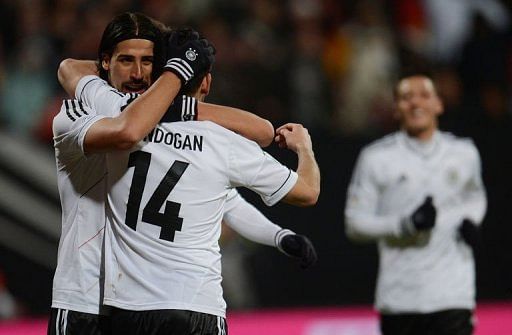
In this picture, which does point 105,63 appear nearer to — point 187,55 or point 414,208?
point 187,55

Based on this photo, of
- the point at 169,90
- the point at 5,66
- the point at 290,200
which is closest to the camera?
the point at 169,90

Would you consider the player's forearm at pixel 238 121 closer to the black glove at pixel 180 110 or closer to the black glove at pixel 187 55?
the black glove at pixel 180 110

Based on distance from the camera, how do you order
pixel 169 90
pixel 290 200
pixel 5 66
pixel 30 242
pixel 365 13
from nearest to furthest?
pixel 169 90 < pixel 290 200 < pixel 30 242 < pixel 5 66 < pixel 365 13

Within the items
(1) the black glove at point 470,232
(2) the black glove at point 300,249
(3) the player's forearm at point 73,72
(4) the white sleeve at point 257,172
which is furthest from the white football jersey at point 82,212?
(1) the black glove at point 470,232

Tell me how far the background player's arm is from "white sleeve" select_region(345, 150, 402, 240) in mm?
2004

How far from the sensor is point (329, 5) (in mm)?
11094

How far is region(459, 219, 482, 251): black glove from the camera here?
19.8 feet

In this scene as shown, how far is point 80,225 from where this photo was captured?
13.9 feet

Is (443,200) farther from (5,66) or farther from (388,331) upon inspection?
(5,66)

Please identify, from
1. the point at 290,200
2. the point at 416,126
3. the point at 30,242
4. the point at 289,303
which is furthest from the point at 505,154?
the point at 290,200

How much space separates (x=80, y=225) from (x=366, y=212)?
8.10 ft

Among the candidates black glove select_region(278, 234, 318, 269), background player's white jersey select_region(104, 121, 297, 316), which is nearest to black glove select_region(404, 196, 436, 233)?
black glove select_region(278, 234, 318, 269)

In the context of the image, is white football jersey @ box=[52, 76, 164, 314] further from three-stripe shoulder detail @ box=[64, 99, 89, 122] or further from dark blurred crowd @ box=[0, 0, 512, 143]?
dark blurred crowd @ box=[0, 0, 512, 143]

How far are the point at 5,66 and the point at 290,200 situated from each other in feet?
20.3
